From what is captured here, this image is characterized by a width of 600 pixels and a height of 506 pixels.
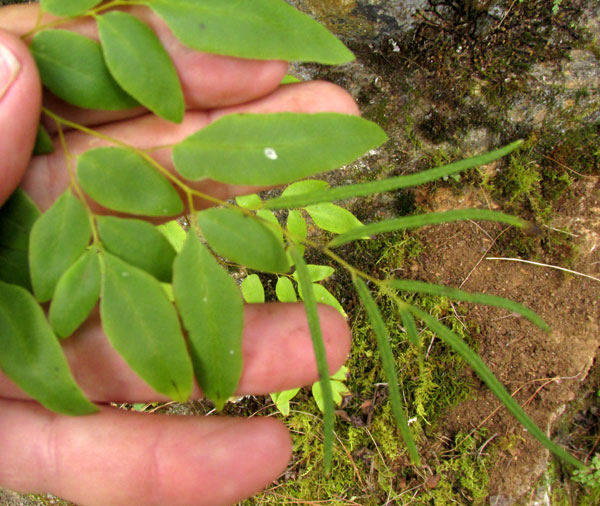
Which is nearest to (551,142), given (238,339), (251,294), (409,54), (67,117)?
(409,54)

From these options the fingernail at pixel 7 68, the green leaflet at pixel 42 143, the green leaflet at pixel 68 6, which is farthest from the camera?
the green leaflet at pixel 42 143

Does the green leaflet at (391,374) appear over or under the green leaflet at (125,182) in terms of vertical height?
under

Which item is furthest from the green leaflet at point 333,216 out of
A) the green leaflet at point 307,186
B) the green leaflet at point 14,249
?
the green leaflet at point 14,249

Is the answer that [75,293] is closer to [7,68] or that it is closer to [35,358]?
[35,358]

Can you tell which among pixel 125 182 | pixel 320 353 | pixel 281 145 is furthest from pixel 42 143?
pixel 320 353

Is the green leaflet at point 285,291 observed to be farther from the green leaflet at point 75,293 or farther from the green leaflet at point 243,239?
the green leaflet at point 75,293

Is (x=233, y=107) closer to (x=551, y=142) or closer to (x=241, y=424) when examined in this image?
(x=241, y=424)
